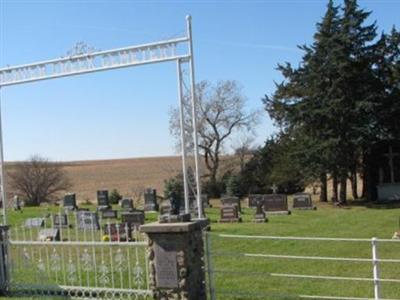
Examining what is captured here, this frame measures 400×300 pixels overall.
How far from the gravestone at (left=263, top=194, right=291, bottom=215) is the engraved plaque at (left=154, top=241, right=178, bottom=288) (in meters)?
22.1

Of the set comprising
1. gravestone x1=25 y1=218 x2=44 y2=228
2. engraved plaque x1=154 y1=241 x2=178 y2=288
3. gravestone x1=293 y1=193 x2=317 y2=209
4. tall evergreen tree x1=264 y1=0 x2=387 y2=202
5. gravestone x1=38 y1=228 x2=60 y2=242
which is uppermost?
tall evergreen tree x1=264 y1=0 x2=387 y2=202

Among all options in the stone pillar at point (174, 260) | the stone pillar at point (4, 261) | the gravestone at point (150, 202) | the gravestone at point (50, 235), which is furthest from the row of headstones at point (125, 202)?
the stone pillar at point (174, 260)

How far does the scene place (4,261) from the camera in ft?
34.0

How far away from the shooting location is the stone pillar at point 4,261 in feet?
33.8

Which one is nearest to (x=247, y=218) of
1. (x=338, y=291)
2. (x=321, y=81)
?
(x=321, y=81)

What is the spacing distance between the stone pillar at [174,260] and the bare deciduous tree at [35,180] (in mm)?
38071

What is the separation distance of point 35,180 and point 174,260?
39.6 metres

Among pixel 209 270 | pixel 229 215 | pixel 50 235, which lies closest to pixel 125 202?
pixel 229 215

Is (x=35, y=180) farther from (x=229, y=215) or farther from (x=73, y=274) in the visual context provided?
(x=73, y=274)

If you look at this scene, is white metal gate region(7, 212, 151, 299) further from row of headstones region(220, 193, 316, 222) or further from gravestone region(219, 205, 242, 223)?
row of headstones region(220, 193, 316, 222)

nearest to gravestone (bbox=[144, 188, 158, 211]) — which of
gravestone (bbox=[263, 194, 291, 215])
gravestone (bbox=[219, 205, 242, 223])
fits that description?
gravestone (bbox=[263, 194, 291, 215])

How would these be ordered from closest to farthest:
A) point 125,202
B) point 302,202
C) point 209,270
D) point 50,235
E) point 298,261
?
point 209,270 < point 298,261 < point 50,235 < point 302,202 < point 125,202

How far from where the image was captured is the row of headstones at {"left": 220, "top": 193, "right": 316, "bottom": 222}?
26203 millimetres

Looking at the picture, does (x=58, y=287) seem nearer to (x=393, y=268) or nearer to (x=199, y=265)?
(x=199, y=265)
